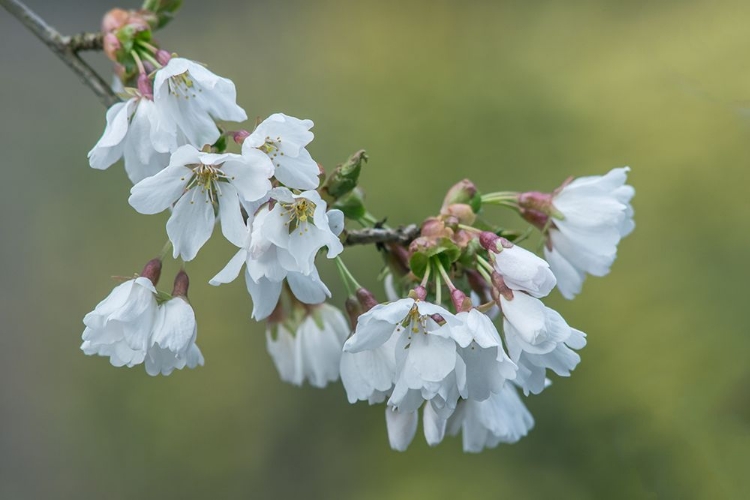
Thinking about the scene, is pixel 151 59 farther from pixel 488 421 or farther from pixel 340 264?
pixel 488 421

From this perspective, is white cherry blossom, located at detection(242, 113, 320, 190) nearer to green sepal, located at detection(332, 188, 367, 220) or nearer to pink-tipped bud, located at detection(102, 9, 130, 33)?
green sepal, located at detection(332, 188, 367, 220)

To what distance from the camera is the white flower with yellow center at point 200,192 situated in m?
0.67

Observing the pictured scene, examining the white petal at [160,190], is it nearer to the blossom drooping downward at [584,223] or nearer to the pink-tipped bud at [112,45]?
the pink-tipped bud at [112,45]

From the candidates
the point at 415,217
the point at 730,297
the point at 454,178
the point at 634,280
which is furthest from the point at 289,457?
the point at 730,297

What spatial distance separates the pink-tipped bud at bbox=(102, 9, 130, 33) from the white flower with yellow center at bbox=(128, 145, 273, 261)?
315 mm

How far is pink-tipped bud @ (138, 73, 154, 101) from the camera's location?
76 centimetres

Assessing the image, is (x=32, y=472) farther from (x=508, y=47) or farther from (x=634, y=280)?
(x=508, y=47)

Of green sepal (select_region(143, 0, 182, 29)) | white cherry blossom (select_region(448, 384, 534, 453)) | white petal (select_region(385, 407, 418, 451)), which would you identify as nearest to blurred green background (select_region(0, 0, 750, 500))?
white cherry blossom (select_region(448, 384, 534, 453))

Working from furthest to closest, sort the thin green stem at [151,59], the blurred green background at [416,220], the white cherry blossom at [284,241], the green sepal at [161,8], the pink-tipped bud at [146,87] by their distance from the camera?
the blurred green background at [416,220], the green sepal at [161,8], the thin green stem at [151,59], the pink-tipped bud at [146,87], the white cherry blossom at [284,241]

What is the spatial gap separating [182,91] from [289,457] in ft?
6.04

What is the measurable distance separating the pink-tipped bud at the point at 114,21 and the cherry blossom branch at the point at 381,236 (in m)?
0.41

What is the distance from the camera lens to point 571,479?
6.70 feet

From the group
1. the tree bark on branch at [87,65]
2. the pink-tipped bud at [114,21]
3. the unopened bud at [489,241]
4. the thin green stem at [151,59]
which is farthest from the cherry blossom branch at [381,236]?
the pink-tipped bud at [114,21]

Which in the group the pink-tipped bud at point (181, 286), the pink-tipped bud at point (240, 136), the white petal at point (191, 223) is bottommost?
the pink-tipped bud at point (181, 286)
